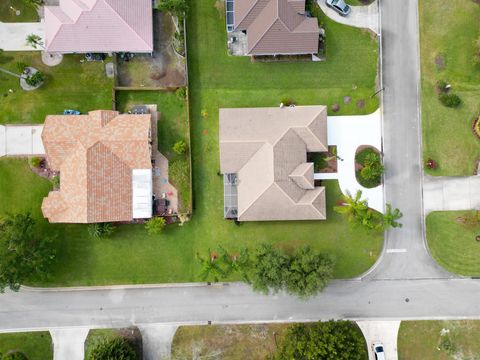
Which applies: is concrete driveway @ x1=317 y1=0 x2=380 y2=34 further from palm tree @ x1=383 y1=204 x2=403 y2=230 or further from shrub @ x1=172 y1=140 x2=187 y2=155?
shrub @ x1=172 y1=140 x2=187 y2=155

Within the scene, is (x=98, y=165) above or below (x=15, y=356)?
above

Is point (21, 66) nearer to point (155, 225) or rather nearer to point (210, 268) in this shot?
point (155, 225)

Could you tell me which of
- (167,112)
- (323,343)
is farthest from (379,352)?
(167,112)

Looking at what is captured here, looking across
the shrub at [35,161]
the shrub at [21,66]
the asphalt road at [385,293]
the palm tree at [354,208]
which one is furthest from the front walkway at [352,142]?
the shrub at [21,66]

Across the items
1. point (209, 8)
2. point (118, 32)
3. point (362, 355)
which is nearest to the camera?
point (362, 355)

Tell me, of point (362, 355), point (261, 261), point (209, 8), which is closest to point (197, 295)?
point (261, 261)

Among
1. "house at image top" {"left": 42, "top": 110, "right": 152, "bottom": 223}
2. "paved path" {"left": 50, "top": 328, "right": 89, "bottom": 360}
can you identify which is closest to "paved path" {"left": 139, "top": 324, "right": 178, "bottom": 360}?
"paved path" {"left": 50, "top": 328, "right": 89, "bottom": 360}

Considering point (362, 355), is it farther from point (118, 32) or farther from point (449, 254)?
point (118, 32)
